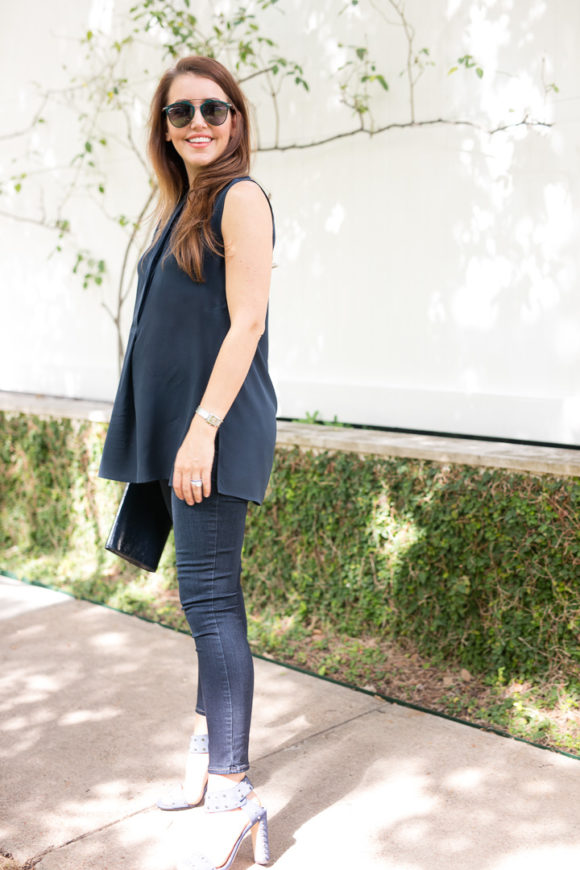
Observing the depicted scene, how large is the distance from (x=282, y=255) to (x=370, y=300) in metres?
0.70

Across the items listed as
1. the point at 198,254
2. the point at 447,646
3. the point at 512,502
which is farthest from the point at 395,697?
the point at 198,254

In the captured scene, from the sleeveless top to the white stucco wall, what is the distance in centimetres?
218

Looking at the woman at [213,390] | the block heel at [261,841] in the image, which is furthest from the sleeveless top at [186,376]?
the block heel at [261,841]

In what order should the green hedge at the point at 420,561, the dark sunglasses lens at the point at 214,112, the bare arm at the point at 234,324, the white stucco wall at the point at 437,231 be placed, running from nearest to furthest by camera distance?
the bare arm at the point at 234,324 → the dark sunglasses lens at the point at 214,112 → the green hedge at the point at 420,561 → the white stucco wall at the point at 437,231

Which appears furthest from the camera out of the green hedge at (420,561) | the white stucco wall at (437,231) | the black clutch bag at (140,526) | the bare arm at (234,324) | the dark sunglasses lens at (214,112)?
the white stucco wall at (437,231)

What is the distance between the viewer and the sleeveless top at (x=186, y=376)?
7.10 feet

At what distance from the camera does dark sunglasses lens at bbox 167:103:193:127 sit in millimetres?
2215

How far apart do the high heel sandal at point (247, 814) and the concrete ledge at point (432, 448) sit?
159 cm

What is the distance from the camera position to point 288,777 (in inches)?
106

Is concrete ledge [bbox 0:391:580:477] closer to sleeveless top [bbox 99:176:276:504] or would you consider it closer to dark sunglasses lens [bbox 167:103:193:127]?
sleeveless top [bbox 99:176:276:504]

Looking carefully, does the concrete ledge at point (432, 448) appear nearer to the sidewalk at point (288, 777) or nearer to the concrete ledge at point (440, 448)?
the concrete ledge at point (440, 448)

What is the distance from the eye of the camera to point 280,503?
4066 millimetres

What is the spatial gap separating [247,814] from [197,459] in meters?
0.86

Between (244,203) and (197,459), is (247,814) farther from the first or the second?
(244,203)
